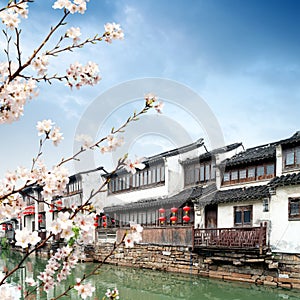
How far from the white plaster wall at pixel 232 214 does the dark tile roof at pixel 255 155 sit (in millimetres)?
2231

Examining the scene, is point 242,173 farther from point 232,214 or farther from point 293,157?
point 293,157

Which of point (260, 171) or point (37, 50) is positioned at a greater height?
point (37, 50)

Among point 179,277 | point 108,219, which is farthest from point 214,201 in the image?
point 108,219

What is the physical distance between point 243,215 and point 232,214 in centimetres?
72

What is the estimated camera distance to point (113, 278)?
60.1 ft

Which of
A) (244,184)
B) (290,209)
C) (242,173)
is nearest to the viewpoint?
(290,209)

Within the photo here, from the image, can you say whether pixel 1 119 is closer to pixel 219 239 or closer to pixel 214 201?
pixel 219 239

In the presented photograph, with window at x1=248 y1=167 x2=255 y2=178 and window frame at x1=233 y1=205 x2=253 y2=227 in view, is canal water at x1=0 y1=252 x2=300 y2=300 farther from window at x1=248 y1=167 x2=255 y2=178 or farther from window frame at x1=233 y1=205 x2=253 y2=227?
window at x1=248 y1=167 x2=255 y2=178

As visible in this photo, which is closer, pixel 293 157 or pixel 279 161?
pixel 293 157

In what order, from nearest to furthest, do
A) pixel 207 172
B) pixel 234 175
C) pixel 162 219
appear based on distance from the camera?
1. pixel 234 175
2. pixel 162 219
3. pixel 207 172

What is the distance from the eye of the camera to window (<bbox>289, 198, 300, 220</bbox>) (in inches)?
600

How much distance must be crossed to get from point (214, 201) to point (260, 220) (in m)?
2.88

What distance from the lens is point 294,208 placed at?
15398 millimetres

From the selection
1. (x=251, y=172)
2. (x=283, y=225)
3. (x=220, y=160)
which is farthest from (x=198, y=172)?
(x=283, y=225)
